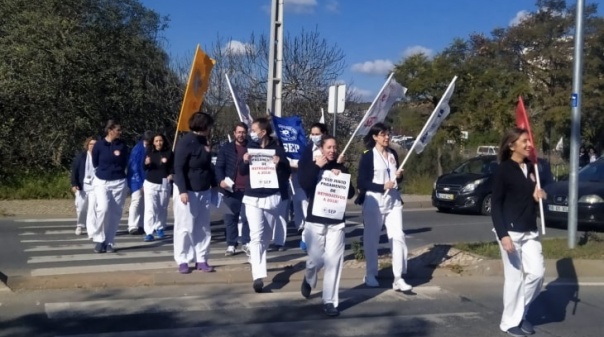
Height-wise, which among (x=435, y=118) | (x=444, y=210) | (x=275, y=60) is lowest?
(x=444, y=210)

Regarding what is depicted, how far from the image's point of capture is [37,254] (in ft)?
39.5

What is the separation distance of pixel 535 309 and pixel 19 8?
21349mm

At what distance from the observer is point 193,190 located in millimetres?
9609

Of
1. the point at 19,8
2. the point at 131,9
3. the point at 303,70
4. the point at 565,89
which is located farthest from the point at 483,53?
the point at 19,8

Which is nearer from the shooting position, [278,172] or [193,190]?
[278,172]

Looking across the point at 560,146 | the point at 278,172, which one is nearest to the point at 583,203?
the point at 278,172

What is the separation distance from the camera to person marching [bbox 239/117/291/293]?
29.0 feet

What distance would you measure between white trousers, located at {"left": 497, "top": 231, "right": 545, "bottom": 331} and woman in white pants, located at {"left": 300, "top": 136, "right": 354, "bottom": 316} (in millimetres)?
1544

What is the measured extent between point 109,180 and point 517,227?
19.4ft

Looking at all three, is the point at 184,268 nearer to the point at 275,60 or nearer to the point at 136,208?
the point at 136,208

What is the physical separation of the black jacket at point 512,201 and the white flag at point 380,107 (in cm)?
309

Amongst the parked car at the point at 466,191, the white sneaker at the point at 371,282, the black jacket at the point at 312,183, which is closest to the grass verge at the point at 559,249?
the white sneaker at the point at 371,282

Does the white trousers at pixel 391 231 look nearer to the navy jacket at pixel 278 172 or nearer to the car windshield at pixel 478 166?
the navy jacket at pixel 278 172

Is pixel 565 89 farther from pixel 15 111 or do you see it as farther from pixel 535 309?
pixel 535 309
